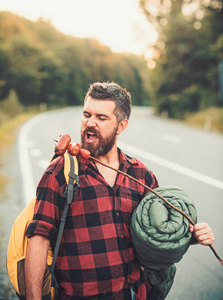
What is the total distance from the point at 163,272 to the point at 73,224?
72cm

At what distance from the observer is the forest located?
26109 millimetres

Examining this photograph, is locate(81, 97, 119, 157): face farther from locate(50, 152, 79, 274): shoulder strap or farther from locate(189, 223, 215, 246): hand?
locate(189, 223, 215, 246): hand

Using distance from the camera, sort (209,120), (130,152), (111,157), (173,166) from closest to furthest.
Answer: (111,157), (173,166), (130,152), (209,120)

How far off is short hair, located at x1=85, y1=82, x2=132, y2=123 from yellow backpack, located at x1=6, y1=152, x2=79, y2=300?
50cm

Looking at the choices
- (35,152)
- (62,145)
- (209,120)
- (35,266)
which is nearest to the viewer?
(35,266)

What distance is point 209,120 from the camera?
20359mm

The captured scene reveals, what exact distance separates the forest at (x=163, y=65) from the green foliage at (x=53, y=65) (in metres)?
0.12

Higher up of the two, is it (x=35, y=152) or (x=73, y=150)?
(x=73, y=150)

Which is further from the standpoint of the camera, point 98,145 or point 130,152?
point 130,152

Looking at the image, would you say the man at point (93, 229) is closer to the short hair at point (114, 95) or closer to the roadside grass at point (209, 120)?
the short hair at point (114, 95)

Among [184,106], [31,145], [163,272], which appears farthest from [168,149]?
[184,106]

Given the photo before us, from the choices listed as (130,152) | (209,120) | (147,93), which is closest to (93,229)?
(130,152)

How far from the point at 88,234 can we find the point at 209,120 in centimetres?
1981

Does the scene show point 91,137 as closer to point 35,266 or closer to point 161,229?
point 161,229
